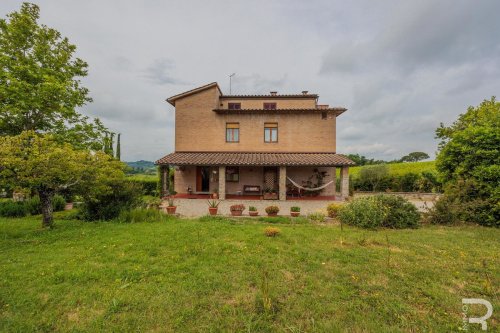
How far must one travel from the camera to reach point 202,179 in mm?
17031

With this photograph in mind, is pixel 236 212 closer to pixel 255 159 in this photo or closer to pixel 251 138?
pixel 255 159

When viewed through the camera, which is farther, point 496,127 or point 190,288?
point 496,127

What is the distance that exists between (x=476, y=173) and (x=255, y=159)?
11.0m

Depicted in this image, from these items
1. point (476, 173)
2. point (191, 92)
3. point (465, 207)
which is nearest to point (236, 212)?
point (465, 207)

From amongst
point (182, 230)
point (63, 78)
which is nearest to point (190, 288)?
point (182, 230)

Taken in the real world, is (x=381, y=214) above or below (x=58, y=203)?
above

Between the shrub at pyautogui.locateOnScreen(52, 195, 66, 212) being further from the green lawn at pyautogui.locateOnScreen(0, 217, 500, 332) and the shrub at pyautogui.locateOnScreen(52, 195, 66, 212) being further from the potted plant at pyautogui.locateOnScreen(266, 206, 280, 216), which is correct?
the potted plant at pyautogui.locateOnScreen(266, 206, 280, 216)

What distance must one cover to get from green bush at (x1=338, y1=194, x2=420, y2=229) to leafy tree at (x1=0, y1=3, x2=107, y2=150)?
15.2 m

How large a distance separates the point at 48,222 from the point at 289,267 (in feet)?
30.4

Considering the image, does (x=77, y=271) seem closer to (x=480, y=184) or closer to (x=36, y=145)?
(x=36, y=145)

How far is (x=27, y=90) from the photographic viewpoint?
36.2 ft

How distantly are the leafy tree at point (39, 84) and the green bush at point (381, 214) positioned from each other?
15.2 metres

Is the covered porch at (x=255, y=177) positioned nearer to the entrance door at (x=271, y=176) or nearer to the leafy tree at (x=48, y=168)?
the entrance door at (x=271, y=176)

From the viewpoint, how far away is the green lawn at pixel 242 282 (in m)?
2.95
